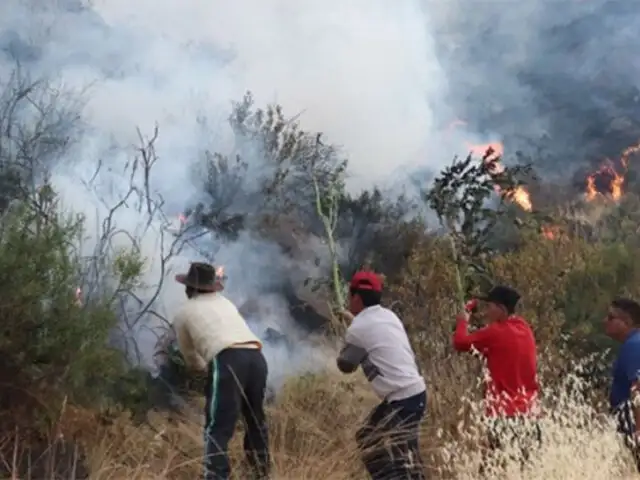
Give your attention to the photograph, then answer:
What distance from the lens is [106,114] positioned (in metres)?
10.7

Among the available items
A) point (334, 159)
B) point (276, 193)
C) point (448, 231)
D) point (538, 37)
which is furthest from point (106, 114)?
point (538, 37)

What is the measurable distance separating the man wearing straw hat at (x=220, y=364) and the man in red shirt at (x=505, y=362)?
49.9 inches

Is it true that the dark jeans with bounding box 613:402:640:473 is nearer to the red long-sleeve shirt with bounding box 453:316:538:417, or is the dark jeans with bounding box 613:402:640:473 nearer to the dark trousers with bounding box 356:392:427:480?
the red long-sleeve shirt with bounding box 453:316:538:417

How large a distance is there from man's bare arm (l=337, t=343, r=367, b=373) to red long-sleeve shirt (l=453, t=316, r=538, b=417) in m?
0.65

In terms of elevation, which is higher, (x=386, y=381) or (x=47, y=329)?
(x=47, y=329)

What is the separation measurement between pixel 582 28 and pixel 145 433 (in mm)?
12777

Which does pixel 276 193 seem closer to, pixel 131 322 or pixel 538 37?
pixel 131 322

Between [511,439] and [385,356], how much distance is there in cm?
87

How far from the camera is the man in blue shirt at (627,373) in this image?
5398 mm

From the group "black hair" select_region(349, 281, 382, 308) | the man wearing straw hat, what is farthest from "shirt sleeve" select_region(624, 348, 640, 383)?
the man wearing straw hat

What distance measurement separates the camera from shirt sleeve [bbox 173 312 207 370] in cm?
559

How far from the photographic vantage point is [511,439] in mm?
5691

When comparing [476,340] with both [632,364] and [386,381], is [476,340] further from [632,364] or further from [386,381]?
[632,364]

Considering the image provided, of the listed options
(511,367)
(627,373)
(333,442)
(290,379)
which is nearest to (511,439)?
(511,367)
